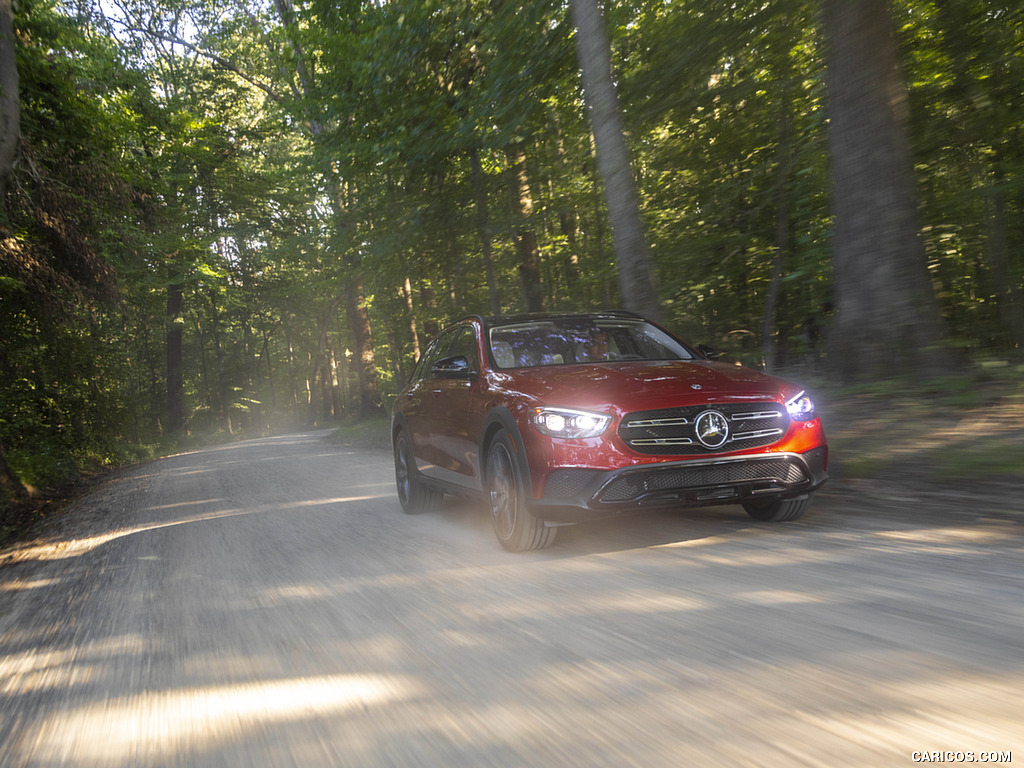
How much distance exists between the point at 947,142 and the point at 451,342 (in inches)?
279

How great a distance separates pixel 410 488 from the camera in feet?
25.8

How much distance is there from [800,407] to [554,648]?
2.55m

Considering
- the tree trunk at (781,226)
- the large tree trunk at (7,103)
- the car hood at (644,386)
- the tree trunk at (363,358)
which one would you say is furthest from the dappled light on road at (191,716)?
the tree trunk at (363,358)

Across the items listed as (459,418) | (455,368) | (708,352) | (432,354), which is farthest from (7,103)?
(708,352)

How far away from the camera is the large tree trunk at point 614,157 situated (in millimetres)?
Answer: 9875

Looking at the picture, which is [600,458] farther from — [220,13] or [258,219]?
[258,219]

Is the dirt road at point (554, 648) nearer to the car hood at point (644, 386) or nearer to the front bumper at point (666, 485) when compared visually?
the front bumper at point (666, 485)

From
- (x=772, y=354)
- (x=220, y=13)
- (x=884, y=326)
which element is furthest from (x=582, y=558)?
(x=220, y=13)

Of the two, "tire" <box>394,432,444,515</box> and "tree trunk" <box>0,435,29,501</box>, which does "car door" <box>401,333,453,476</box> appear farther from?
"tree trunk" <box>0,435,29,501</box>

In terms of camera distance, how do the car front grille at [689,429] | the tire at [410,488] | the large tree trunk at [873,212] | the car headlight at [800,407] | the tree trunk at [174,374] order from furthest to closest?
the tree trunk at [174,374]
the tire at [410,488]
the large tree trunk at [873,212]
the car headlight at [800,407]
the car front grille at [689,429]

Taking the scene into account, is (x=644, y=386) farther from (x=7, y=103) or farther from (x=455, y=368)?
(x=7, y=103)

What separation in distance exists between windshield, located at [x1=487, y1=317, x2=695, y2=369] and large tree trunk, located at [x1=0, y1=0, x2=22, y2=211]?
28.3 ft

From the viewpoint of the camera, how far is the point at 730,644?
336 cm

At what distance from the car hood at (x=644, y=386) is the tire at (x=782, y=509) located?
796 mm
